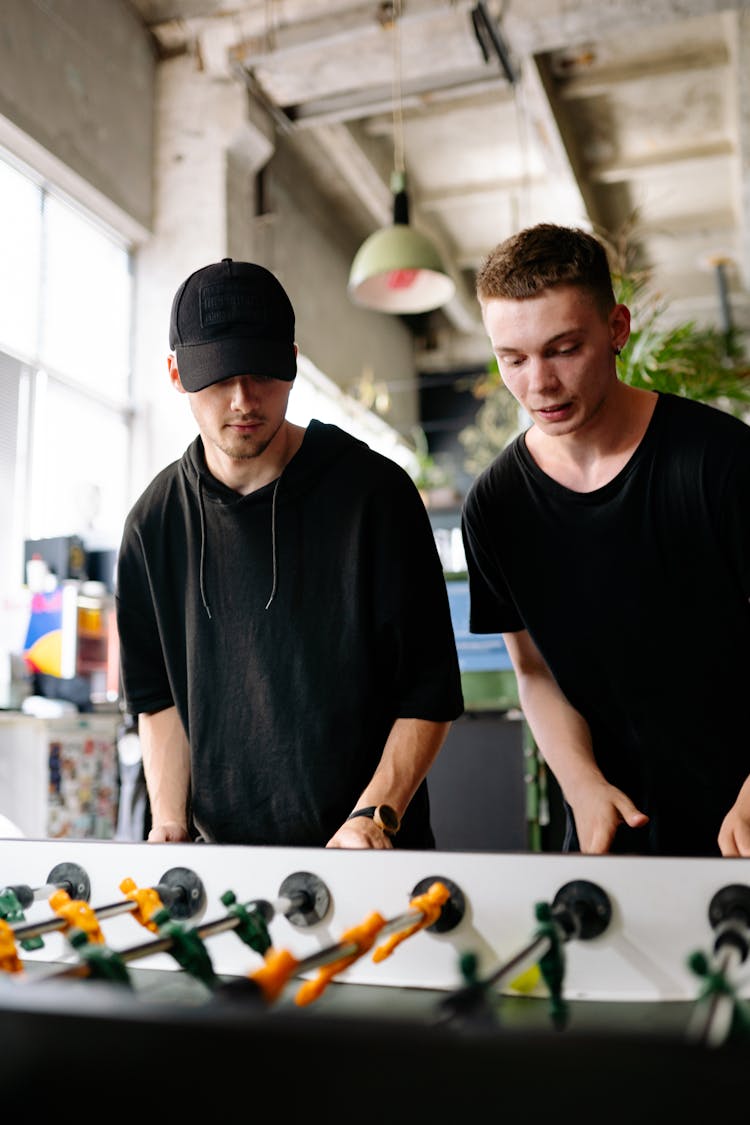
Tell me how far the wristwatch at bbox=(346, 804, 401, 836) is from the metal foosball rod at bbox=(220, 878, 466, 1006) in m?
0.24

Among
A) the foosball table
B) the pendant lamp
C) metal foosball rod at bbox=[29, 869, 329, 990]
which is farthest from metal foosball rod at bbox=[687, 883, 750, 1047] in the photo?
the pendant lamp

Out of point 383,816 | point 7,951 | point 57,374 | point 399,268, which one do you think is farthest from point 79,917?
point 57,374

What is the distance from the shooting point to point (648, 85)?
6531 millimetres

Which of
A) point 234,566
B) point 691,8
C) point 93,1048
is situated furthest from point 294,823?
point 691,8

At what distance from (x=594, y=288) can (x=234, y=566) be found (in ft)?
2.12

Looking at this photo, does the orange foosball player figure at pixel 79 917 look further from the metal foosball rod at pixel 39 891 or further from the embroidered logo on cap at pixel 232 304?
the embroidered logo on cap at pixel 232 304

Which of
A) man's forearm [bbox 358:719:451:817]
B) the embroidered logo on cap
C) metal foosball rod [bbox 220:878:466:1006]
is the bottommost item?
metal foosball rod [bbox 220:878:466:1006]

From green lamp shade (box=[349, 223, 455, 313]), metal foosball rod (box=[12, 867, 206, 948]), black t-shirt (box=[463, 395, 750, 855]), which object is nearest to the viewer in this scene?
metal foosball rod (box=[12, 867, 206, 948])

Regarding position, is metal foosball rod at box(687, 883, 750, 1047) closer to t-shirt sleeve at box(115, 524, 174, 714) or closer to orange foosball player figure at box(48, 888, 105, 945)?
orange foosball player figure at box(48, 888, 105, 945)

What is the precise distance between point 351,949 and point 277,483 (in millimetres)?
846

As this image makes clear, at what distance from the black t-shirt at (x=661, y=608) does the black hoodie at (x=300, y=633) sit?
18cm

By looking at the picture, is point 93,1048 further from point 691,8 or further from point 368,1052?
point 691,8

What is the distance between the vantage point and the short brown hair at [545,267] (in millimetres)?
1390

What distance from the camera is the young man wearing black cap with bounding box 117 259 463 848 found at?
1.49 m
